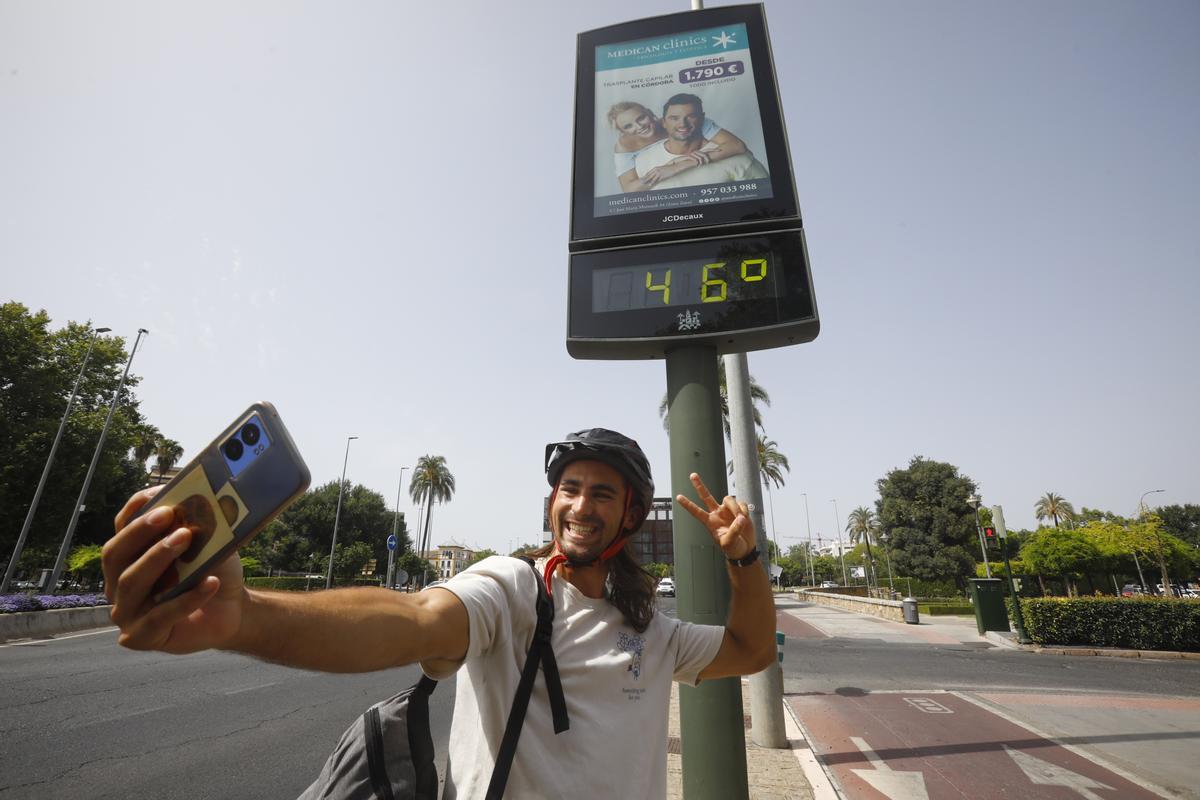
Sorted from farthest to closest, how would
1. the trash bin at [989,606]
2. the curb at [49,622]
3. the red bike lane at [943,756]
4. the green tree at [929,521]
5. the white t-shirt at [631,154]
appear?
the green tree at [929,521], the trash bin at [989,606], the curb at [49,622], the red bike lane at [943,756], the white t-shirt at [631,154]

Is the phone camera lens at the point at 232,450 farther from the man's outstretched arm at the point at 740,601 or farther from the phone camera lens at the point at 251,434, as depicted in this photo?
the man's outstretched arm at the point at 740,601

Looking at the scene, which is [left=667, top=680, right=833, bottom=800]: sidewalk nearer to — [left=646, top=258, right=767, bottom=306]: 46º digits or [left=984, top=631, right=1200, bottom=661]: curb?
[left=646, top=258, right=767, bottom=306]: 46º digits

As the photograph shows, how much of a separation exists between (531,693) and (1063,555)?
3842 cm

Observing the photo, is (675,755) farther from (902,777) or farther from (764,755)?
(902,777)

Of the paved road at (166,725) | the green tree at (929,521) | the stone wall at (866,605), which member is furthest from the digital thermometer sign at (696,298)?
the green tree at (929,521)

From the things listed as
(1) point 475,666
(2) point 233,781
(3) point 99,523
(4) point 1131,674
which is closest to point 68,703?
(2) point 233,781

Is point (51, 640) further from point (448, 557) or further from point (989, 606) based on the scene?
point (448, 557)

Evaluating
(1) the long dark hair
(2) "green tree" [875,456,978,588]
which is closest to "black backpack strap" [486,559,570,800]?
(1) the long dark hair

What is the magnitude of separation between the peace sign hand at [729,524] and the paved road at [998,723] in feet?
14.9

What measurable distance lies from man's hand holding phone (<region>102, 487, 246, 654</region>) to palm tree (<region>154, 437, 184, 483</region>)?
2333 inches

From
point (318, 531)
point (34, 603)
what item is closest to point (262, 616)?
point (34, 603)

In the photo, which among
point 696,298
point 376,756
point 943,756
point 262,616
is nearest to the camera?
point 262,616

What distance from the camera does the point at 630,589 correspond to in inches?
75.9

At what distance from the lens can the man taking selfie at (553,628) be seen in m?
1.01
